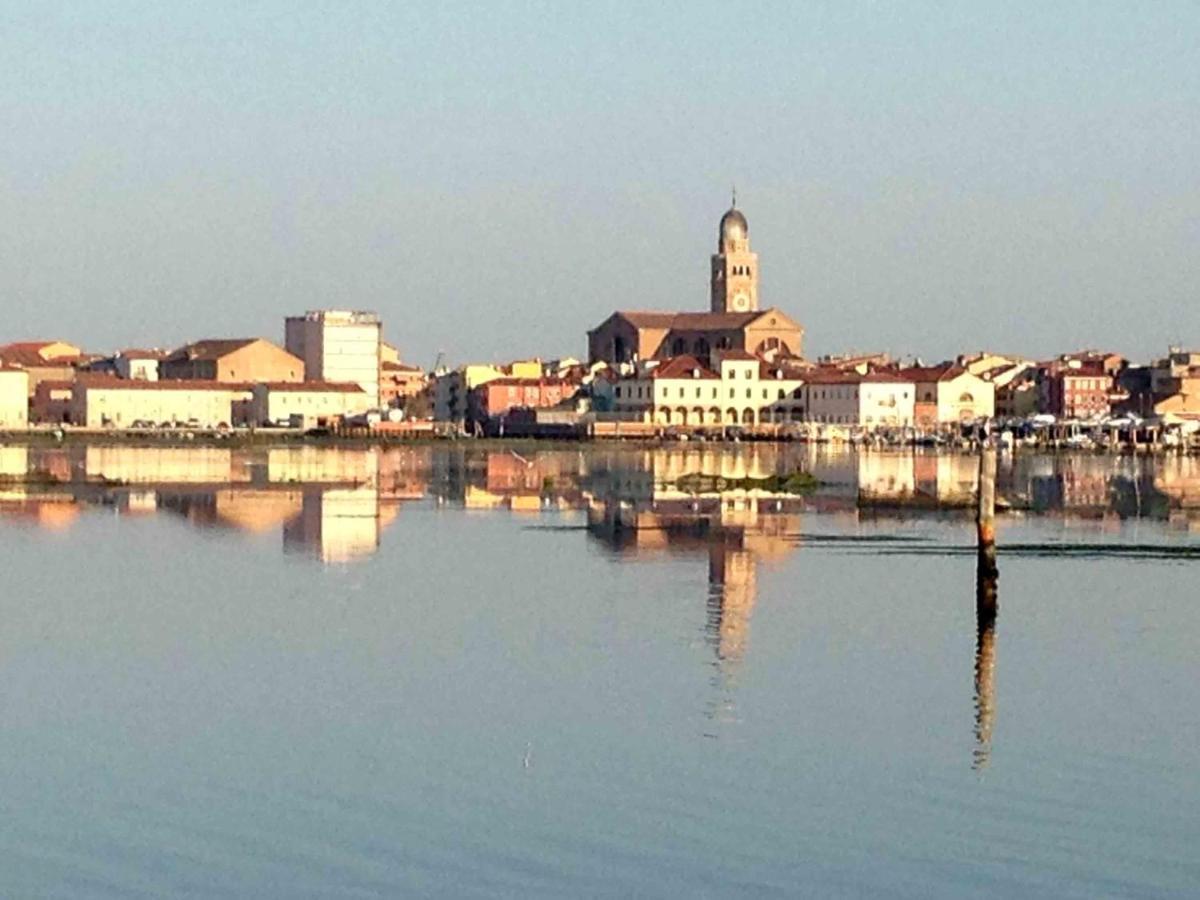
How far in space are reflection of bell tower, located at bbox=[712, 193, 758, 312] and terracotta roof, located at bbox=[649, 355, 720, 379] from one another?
1600cm

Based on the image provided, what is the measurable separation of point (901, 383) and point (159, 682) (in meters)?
76.4

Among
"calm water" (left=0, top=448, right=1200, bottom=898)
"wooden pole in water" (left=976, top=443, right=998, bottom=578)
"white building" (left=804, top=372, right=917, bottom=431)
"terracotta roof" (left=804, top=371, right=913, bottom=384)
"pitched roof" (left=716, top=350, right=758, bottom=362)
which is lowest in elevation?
"calm water" (left=0, top=448, right=1200, bottom=898)

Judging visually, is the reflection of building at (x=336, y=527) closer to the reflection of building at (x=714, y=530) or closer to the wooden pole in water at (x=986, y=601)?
the reflection of building at (x=714, y=530)

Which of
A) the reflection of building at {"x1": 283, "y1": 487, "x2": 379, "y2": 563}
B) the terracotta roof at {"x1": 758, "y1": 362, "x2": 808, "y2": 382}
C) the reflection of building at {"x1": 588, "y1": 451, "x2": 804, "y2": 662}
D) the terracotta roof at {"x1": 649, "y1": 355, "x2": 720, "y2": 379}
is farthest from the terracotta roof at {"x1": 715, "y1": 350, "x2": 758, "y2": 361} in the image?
the reflection of building at {"x1": 283, "y1": 487, "x2": 379, "y2": 563}

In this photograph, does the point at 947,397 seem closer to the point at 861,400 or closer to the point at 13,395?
the point at 861,400

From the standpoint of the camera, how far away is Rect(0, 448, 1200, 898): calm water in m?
10.3

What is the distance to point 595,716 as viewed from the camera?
13883 mm

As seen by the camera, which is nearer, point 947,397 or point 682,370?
point 682,370

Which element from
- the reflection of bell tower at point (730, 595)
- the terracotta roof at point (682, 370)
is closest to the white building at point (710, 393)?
the terracotta roof at point (682, 370)

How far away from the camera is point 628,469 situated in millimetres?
54938

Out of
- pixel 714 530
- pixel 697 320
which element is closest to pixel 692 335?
pixel 697 320

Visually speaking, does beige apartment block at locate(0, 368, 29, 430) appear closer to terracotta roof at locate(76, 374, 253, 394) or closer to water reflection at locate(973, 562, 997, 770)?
terracotta roof at locate(76, 374, 253, 394)

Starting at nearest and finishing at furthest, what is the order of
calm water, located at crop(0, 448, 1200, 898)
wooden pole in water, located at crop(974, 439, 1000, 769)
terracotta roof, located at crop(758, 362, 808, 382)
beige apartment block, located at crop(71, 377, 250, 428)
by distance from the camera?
calm water, located at crop(0, 448, 1200, 898), wooden pole in water, located at crop(974, 439, 1000, 769), terracotta roof, located at crop(758, 362, 808, 382), beige apartment block, located at crop(71, 377, 250, 428)

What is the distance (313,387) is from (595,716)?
80.6m
